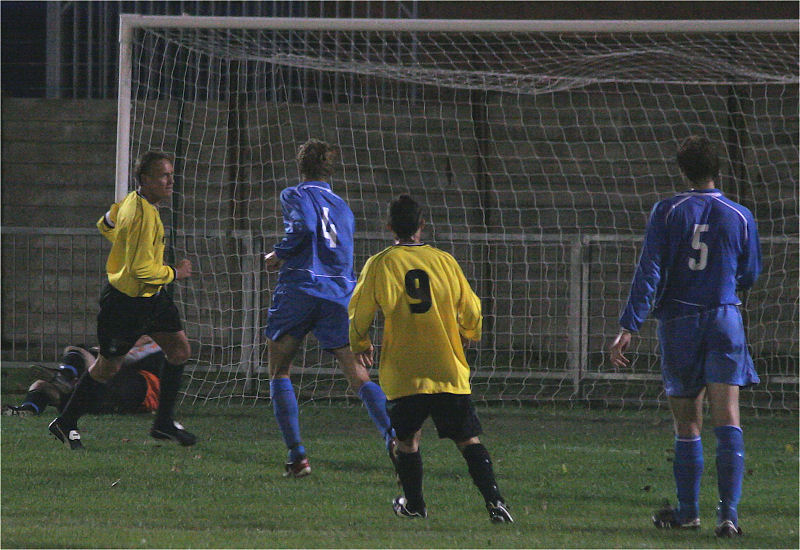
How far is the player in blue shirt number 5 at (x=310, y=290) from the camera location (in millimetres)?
6047

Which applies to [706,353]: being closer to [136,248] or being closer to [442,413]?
[442,413]

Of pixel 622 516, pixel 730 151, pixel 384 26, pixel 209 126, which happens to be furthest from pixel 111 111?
pixel 622 516

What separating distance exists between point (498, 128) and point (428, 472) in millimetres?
5579

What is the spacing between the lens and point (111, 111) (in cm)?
1142

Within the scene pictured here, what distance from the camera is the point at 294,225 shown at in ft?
19.7

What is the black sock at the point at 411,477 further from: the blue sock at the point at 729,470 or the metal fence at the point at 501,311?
the metal fence at the point at 501,311

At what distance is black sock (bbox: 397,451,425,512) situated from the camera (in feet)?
16.1

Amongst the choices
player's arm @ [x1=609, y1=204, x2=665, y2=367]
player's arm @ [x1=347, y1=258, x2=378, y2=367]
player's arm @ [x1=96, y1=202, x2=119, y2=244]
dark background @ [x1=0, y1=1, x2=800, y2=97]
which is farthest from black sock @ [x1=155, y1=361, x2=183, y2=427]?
Answer: dark background @ [x1=0, y1=1, x2=800, y2=97]

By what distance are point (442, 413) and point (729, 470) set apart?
120cm

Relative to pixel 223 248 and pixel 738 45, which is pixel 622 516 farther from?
pixel 738 45

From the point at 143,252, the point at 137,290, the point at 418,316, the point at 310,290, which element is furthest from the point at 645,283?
the point at 137,290

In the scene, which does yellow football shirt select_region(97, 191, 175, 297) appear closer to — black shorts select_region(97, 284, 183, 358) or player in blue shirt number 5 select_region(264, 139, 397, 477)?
black shorts select_region(97, 284, 183, 358)

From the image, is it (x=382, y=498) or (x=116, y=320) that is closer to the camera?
(x=382, y=498)

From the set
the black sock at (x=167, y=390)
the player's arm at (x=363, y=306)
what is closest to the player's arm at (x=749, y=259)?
the player's arm at (x=363, y=306)
